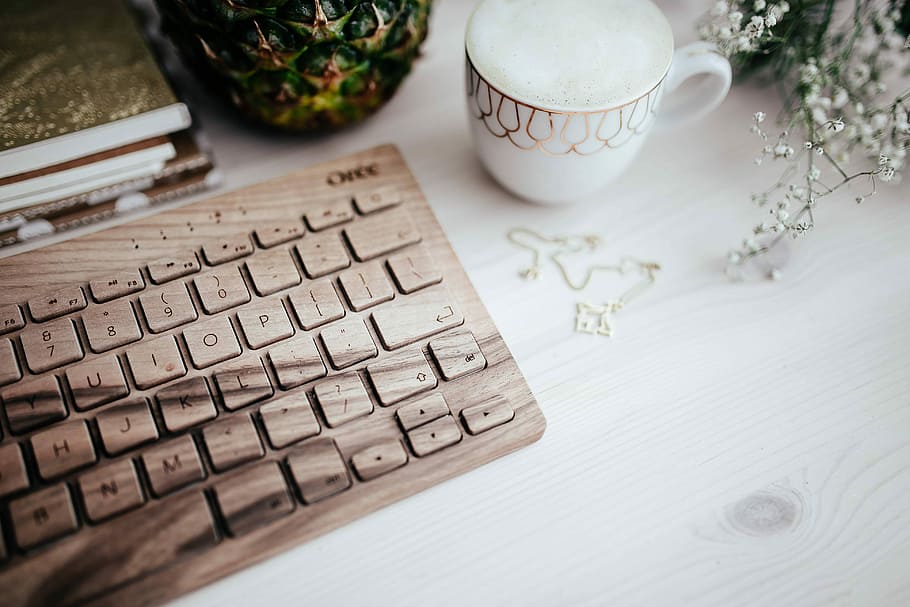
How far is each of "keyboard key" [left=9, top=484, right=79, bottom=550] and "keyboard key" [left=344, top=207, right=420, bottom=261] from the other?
22 cm

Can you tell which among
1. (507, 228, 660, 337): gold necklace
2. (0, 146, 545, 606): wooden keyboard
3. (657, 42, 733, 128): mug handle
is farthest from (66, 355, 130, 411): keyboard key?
(657, 42, 733, 128): mug handle

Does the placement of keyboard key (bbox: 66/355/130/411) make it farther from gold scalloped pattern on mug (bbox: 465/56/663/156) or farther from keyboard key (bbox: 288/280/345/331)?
gold scalloped pattern on mug (bbox: 465/56/663/156)

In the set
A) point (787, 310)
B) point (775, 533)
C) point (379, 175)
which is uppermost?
point (379, 175)

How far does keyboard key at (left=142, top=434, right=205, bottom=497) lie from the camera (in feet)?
1.21

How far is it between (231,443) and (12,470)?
0.38 feet

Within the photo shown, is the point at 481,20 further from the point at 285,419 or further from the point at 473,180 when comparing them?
the point at 285,419

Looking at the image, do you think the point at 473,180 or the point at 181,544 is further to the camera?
the point at 473,180

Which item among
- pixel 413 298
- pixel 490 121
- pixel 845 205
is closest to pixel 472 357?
pixel 413 298

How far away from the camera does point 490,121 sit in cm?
45

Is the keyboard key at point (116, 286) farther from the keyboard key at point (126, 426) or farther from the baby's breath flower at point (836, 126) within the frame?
the baby's breath flower at point (836, 126)

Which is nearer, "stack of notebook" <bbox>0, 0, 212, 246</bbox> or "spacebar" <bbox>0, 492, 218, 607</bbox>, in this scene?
"spacebar" <bbox>0, 492, 218, 607</bbox>

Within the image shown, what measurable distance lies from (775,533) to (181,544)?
0.33 meters

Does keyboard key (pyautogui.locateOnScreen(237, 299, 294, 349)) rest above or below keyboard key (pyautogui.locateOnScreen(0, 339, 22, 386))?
below

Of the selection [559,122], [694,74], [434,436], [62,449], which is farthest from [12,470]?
[694,74]
